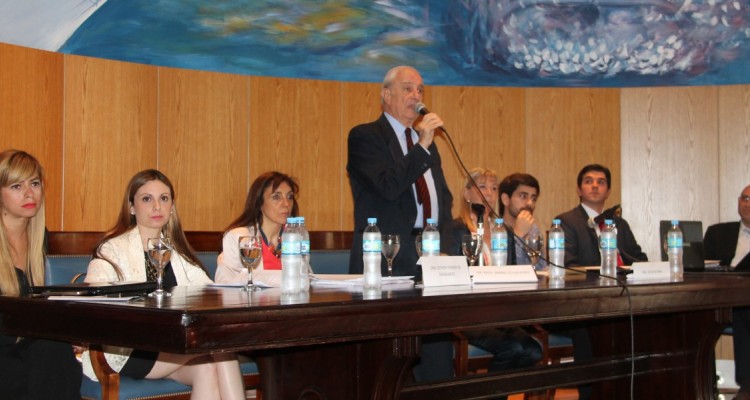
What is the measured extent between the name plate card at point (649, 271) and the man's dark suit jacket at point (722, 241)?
2.48 meters

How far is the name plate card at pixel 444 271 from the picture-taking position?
255 centimetres

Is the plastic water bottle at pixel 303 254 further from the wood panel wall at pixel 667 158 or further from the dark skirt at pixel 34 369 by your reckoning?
the wood panel wall at pixel 667 158

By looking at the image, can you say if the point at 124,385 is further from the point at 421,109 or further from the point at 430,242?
the point at 421,109

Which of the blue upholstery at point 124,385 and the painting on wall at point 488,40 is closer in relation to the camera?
the blue upholstery at point 124,385

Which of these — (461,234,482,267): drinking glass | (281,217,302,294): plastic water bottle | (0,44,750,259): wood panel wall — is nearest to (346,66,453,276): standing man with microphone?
(461,234,482,267): drinking glass

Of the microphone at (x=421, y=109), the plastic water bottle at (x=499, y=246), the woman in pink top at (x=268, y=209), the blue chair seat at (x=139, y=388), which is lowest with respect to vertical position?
the blue chair seat at (x=139, y=388)

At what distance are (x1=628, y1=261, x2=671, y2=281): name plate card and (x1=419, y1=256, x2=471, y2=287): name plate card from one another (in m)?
0.72

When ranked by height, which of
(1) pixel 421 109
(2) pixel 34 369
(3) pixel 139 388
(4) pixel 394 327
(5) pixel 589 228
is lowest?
(3) pixel 139 388

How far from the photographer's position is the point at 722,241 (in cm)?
566

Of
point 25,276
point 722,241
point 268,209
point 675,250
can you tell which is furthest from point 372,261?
point 722,241

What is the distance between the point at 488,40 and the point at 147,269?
382 centimetres

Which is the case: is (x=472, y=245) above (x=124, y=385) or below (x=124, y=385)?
above

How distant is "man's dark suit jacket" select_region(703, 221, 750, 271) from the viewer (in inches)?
221

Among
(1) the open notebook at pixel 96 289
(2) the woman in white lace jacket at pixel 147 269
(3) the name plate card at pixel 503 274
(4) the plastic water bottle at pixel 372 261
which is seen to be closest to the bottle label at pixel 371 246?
(4) the plastic water bottle at pixel 372 261
